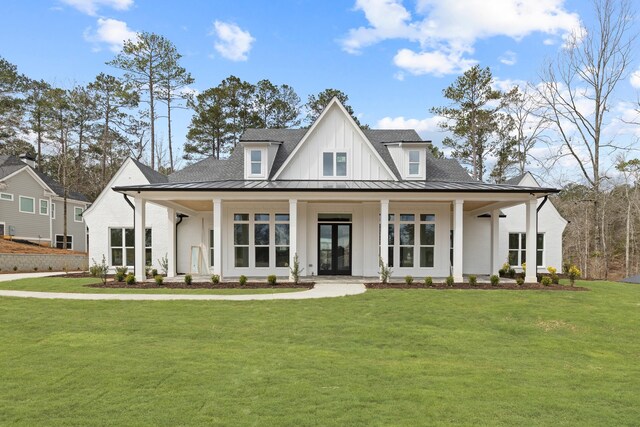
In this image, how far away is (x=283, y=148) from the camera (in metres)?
19.8

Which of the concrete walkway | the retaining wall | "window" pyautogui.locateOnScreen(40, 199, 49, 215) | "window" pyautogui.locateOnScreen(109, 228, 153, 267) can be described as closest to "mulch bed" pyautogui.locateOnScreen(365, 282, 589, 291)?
the concrete walkway

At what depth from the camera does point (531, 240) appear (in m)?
15.0

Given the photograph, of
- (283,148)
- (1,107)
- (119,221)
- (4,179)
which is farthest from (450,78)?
(1,107)

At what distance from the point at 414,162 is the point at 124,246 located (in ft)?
45.8

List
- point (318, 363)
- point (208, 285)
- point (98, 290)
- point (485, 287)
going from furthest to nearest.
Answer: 1. point (208, 285)
2. point (485, 287)
3. point (98, 290)
4. point (318, 363)

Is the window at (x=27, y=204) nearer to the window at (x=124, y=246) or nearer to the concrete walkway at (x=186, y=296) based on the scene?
the window at (x=124, y=246)

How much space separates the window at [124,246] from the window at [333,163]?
9.04 meters

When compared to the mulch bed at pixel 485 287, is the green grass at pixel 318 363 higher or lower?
higher

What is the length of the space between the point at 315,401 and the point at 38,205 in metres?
35.9

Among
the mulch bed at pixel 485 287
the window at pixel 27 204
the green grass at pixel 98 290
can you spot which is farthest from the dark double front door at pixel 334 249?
the window at pixel 27 204

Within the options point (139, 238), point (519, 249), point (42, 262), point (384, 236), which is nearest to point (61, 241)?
point (42, 262)

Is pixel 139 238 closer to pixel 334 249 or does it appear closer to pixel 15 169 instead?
pixel 334 249

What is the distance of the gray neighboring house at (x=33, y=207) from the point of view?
99.3 feet

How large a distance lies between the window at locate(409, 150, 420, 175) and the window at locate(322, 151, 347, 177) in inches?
117
